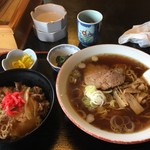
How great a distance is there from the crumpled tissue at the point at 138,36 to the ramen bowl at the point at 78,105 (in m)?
0.23

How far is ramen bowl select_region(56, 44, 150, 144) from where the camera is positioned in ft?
2.66

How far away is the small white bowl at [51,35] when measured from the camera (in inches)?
51.7

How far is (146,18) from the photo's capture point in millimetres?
1542

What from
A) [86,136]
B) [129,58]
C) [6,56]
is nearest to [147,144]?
[86,136]

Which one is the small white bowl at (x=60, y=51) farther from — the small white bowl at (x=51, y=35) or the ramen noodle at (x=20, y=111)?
the ramen noodle at (x=20, y=111)

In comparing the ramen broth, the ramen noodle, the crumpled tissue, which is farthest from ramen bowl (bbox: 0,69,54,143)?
the crumpled tissue

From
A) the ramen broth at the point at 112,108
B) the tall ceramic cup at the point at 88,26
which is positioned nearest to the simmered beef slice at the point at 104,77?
the ramen broth at the point at 112,108

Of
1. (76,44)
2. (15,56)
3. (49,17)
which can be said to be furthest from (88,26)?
(15,56)

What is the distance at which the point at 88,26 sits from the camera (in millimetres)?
1226

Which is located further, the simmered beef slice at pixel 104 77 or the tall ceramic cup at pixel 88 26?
the tall ceramic cup at pixel 88 26

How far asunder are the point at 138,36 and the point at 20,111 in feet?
2.71

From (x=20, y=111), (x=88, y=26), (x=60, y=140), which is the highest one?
(x=88, y=26)

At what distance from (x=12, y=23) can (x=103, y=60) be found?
1.76 feet

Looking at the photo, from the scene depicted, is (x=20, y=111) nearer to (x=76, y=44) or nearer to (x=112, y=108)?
(x=112, y=108)
